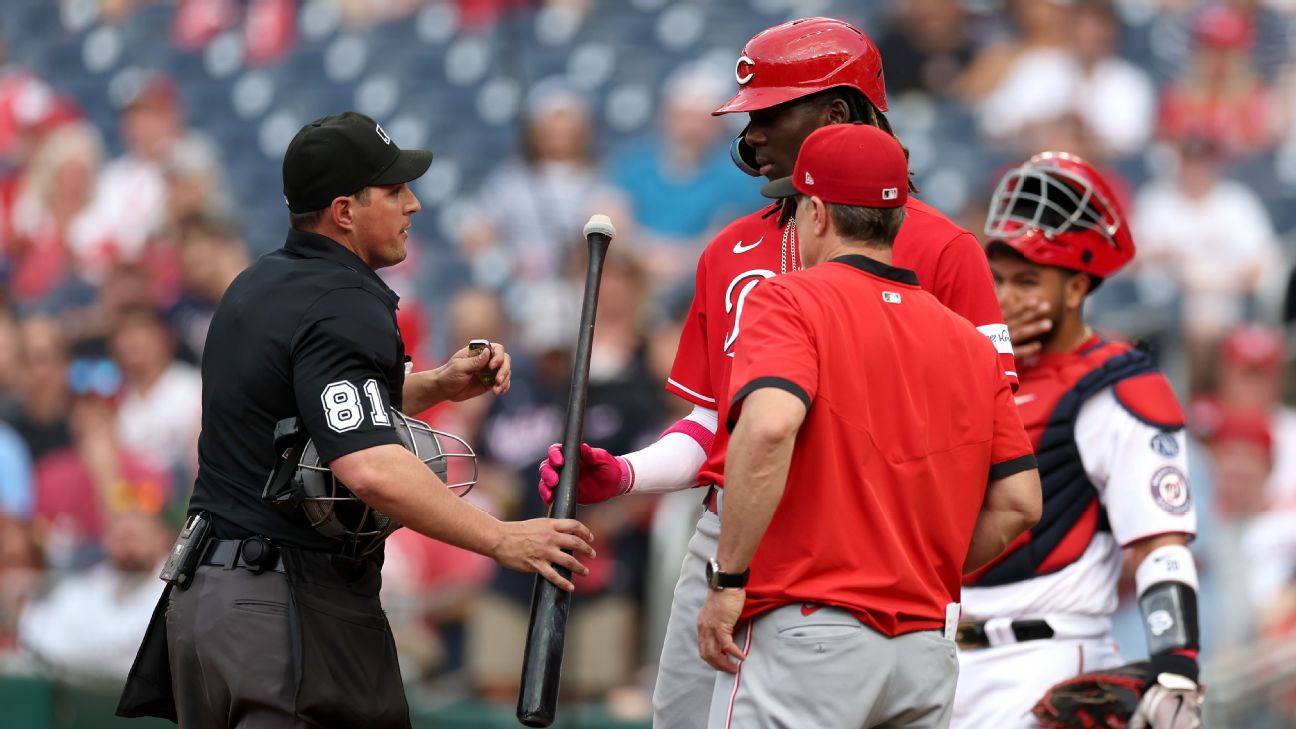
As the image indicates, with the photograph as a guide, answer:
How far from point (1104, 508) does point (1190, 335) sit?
3.77 m

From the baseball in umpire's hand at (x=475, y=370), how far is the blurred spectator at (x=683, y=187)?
5078 millimetres

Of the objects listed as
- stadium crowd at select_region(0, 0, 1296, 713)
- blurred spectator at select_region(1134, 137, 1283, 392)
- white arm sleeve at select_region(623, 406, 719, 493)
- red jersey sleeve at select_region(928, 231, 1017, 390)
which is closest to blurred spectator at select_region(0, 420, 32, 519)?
stadium crowd at select_region(0, 0, 1296, 713)

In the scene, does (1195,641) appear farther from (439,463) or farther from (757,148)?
(439,463)

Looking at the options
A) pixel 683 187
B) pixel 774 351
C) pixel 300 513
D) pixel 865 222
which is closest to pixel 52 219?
pixel 683 187

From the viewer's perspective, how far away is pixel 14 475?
908 cm

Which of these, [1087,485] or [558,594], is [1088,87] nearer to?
[1087,485]

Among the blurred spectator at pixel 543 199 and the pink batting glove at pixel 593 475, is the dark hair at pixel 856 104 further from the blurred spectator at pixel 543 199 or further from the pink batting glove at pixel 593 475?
the blurred spectator at pixel 543 199

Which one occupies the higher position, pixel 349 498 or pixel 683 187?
pixel 683 187

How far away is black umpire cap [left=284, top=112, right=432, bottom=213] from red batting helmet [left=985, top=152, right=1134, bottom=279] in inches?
67.7

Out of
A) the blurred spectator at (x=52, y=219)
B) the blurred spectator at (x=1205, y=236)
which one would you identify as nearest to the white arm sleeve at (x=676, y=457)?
the blurred spectator at (x=1205, y=236)

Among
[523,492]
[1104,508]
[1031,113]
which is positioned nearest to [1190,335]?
[1031,113]

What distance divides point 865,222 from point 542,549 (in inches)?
40.0

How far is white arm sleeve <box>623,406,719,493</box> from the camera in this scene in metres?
4.06

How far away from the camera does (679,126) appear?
9.80 metres
